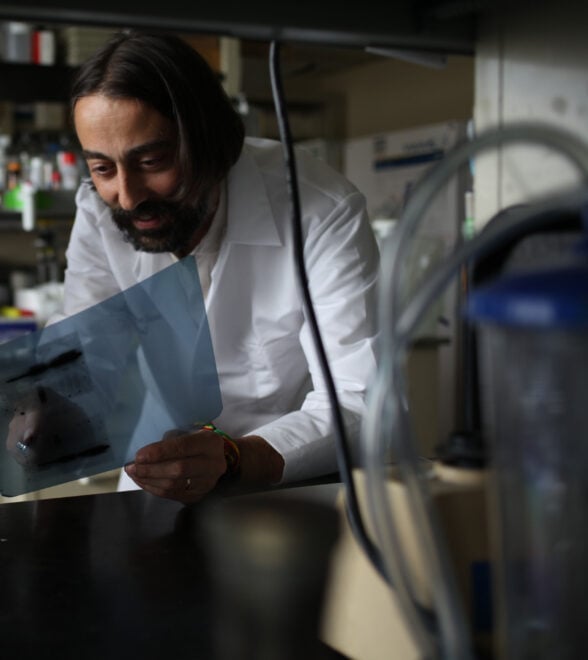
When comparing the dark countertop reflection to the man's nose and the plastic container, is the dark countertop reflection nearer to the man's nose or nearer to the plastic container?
the plastic container

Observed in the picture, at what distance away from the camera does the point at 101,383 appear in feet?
3.03

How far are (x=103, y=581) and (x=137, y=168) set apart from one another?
2.76 feet

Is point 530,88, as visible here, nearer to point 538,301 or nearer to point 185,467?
point 538,301

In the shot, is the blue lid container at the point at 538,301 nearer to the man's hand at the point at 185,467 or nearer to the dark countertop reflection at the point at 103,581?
the dark countertop reflection at the point at 103,581

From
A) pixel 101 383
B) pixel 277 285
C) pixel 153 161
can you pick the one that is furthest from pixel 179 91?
pixel 101 383

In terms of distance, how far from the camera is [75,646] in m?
0.50

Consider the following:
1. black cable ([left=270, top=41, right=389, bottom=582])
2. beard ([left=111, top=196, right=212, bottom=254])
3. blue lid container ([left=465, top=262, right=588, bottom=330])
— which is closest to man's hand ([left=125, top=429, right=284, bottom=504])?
black cable ([left=270, top=41, right=389, bottom=582])

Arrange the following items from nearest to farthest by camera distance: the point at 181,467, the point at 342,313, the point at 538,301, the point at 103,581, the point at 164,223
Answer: the point at 538,301
the point at 103,581
the point at 181,467
the point at 342,313
the point at 164,223

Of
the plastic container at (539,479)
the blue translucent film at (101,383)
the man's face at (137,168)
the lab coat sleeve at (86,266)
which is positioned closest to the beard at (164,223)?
the man's face at (137,168)

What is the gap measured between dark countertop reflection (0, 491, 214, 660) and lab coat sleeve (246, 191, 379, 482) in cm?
37

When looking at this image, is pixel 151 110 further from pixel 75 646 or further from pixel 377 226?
pixel 377 226

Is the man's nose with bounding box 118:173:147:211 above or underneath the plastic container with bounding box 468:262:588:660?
above

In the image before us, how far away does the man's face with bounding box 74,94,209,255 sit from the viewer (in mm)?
1281

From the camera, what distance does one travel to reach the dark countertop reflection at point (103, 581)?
0.50m
